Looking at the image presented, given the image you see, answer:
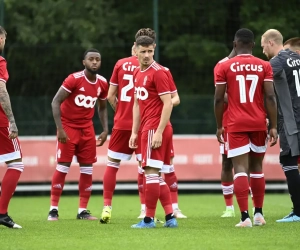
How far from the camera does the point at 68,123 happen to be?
1235 centimetres

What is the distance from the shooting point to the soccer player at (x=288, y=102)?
11.0 m

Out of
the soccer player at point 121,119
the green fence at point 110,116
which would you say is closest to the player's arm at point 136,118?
the soccer player at point 121,119

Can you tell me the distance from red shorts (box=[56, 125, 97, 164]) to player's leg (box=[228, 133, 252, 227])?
283 centimetres

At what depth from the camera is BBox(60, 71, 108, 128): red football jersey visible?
1224 centimetres

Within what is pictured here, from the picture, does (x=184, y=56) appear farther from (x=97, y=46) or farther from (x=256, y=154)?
(x=256, y=154)

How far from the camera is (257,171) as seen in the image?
10.4m

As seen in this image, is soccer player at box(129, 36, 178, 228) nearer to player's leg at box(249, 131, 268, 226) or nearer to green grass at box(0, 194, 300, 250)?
green grass at box(0, 194, 300, 250)

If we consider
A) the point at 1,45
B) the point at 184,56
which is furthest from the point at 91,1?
the point at 1,45

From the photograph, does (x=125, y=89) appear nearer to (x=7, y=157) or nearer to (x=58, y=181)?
(x=58, y=181)

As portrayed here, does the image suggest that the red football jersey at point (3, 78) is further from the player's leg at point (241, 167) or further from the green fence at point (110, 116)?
the green fence at point (110, 116)

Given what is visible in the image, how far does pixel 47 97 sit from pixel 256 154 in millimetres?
9880

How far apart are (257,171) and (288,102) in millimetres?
1165

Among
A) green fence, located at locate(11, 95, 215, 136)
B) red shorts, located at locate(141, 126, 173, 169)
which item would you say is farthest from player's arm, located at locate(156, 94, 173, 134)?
green fence, located at locate(11, 95, 215, 136)

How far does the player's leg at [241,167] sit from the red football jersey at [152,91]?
894 mm
